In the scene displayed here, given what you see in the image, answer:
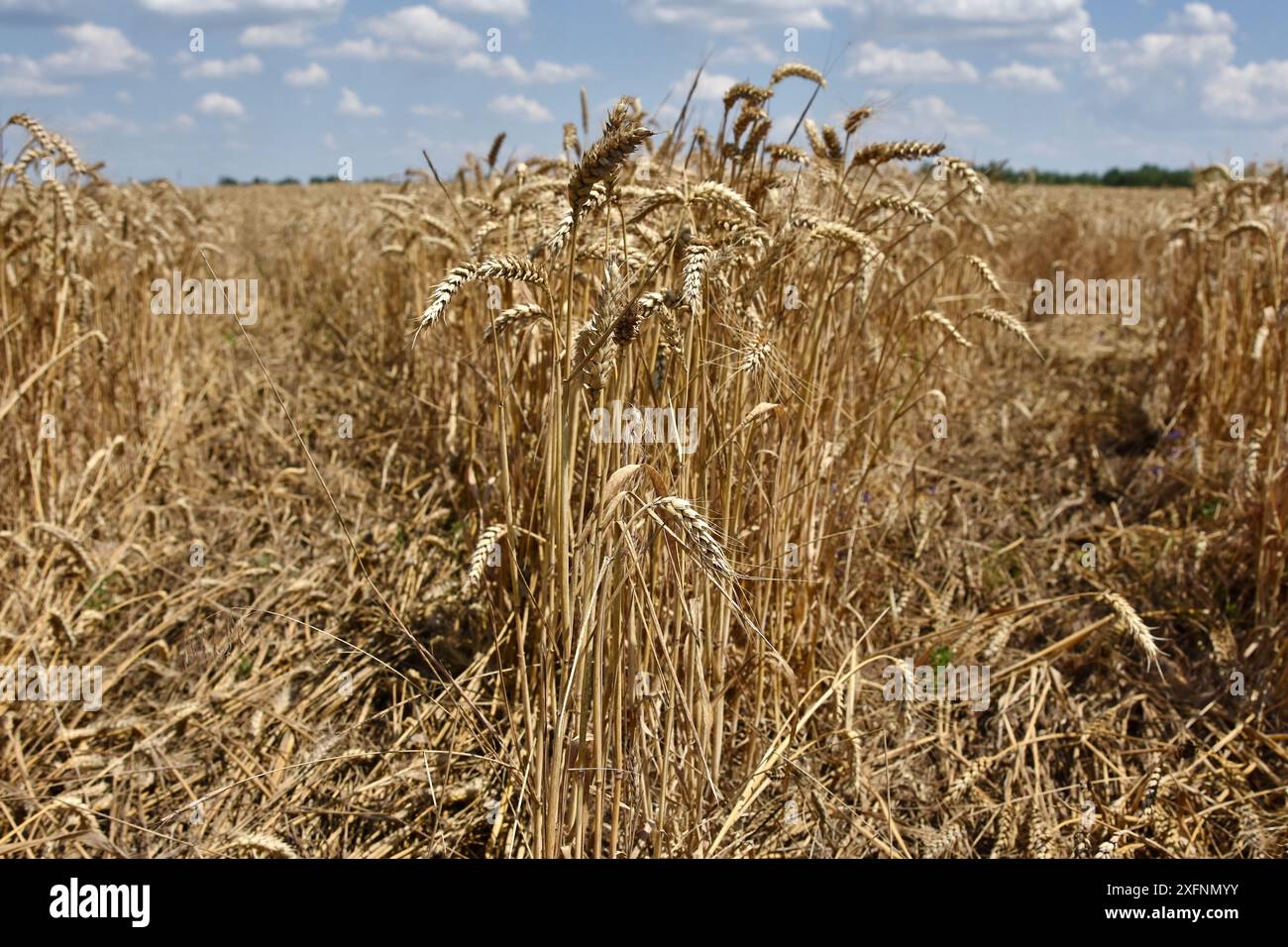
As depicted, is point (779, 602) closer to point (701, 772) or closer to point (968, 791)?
point (701, 772)

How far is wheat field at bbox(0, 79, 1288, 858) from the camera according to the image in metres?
1.81

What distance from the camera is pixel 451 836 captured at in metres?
2.21

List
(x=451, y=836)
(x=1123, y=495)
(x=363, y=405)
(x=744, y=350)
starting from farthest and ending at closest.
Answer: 1. (x=363, y=405)
2. (x=1123, y=495)
3. (x=451, y=836)
4. (x=744, y=350)

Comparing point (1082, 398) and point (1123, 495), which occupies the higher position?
point (1082, 398)

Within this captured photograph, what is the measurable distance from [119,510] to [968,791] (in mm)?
3281

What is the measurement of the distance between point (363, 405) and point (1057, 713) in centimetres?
368

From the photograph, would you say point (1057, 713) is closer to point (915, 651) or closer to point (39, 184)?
point (915, 651)

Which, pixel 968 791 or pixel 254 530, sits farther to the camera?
pixel 254 530

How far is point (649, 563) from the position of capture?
1.92 meters

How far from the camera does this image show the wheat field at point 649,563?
1.81 metres

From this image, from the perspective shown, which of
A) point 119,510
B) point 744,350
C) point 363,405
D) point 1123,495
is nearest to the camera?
point 744,350

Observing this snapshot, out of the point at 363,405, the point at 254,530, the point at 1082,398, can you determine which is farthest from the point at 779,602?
the point at 1082,398

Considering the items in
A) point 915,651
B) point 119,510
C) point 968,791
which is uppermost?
point 119,510

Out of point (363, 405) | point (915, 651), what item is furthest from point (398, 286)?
point (915, 651)
